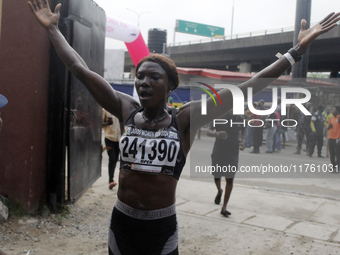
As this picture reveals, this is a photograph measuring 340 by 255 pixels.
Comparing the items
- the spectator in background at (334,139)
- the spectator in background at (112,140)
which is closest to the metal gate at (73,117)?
the spectator in background at (112,140)

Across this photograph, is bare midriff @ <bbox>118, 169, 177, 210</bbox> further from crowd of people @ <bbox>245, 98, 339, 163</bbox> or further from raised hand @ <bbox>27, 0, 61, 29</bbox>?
crowd of people @ <bbox>245, 98, 339, 163</bbox>

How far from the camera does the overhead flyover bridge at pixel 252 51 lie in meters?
28.8

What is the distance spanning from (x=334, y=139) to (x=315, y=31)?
639 cm

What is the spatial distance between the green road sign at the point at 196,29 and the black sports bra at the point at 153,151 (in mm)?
53275

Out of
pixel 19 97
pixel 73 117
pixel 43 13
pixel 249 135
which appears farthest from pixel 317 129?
pixel 43 13

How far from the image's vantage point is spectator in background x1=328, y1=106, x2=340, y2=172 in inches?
227

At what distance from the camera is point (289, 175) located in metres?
5.70

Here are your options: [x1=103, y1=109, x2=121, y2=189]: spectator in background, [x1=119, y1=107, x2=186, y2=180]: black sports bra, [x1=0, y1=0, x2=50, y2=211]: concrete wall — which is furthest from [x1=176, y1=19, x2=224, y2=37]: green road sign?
[x1=119, y1=107, x2=186, y2=180]: black sports bra

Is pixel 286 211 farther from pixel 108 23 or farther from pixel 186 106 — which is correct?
pixel 108 23

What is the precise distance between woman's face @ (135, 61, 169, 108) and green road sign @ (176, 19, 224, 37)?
5311 centimetres

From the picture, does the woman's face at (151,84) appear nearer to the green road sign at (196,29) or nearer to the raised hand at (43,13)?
the raised hand at (43,13)

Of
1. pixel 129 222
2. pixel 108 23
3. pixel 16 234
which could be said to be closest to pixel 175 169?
pixel 129 222

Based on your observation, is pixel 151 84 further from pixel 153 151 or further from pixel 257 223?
pixel 257 223

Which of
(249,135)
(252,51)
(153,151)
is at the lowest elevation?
(249,135)
